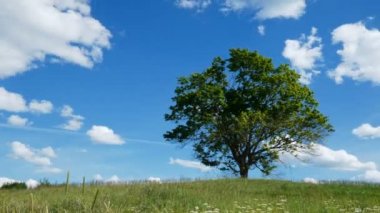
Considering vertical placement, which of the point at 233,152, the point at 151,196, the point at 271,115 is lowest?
the point at 151,196

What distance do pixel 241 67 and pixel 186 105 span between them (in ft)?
16.6

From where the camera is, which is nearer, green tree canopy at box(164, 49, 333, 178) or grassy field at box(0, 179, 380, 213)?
grassy field at box(0, 179, 380, 213)

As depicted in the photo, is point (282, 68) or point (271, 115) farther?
point (282, 68)

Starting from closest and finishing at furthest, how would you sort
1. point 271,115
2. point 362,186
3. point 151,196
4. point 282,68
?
point 151,196 → point 362,186 → point 271,115 → point 282,68

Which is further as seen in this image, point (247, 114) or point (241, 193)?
point (247, 114)

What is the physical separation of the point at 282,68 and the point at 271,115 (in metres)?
4.67

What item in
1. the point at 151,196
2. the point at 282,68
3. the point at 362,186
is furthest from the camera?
the point at 282,68

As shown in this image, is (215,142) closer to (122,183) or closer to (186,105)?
(186,105)

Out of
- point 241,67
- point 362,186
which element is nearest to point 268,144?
point 241,67

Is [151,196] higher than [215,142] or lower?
lower

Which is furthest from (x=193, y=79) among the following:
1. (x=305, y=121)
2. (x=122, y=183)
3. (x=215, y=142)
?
(x=122, y=183)

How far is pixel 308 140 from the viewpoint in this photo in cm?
3916

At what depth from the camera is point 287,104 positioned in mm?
38906

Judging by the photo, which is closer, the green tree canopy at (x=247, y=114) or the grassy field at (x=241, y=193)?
the grassy field at (x=241, y=193)
